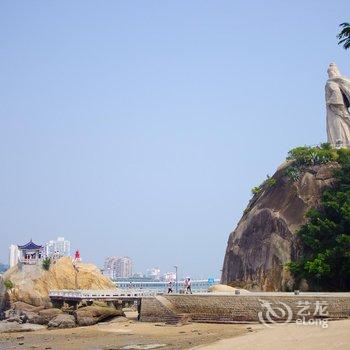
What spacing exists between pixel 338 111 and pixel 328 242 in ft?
60.1

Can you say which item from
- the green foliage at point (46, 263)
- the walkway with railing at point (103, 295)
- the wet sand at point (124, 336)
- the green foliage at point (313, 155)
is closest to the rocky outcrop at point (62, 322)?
the wet sand at point (124, 336)

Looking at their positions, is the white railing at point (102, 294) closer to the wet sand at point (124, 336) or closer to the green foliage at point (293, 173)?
the wet sand at point (124, 336)

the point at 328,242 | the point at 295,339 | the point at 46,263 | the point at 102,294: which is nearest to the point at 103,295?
the point at 102,294

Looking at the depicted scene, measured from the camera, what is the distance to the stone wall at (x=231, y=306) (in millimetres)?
33062

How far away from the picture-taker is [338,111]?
57.3 m

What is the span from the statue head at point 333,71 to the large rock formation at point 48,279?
30.6 metres

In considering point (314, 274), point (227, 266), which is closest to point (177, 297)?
point (314, 274)

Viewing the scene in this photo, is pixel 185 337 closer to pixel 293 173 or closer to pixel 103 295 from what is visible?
pixel 103 295

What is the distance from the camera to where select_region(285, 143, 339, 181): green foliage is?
172 ft

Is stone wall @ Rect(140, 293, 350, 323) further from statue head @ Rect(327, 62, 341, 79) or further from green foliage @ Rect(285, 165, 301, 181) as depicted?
statue head @ Rect(327, 62, 341, 79)

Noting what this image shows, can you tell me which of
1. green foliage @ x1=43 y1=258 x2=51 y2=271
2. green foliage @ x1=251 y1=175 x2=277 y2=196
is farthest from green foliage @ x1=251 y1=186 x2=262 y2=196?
green foliage @ x1=43 y1=258 x2=51 y2=271

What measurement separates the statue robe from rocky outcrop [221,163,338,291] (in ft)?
19.4

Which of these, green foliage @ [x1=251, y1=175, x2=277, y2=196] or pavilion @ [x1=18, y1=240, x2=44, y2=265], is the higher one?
green foliage @ [x1=251, y1=175, x2=277, y2=196]

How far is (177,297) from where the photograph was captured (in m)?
39.3
